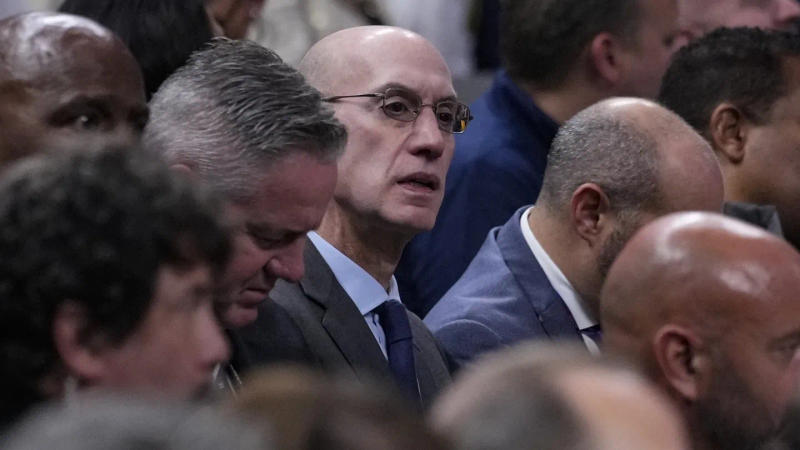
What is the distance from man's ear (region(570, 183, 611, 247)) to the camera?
385cm

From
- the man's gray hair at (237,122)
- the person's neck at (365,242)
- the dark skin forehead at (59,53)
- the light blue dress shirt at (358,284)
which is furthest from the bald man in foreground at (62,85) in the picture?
the person's neck at (365,242)

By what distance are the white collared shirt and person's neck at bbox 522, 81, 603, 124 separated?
821mm

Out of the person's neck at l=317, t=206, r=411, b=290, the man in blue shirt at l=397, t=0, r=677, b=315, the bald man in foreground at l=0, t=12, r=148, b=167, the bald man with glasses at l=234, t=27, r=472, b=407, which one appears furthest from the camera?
the man in blue shirt at l=397, t=0, r=677, b=315

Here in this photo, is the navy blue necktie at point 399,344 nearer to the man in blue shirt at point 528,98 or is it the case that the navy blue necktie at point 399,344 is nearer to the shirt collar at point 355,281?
the shirt collar at point 355,281

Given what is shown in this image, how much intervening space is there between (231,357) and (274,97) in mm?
486

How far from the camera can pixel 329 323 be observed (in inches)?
128

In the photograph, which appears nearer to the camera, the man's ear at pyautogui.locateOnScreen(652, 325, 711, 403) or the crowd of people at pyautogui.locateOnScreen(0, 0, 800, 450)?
the crowd of people at pyautogui.locateOnScreen(0, 0, 800, 450)

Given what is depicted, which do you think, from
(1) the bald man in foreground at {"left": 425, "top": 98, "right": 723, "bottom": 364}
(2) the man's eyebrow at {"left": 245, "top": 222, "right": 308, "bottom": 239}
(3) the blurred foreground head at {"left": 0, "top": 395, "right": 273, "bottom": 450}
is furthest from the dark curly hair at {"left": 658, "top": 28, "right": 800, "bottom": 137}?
(3) the blurred foreground head at {"left": 0, "top": 395, "right": 273, "bottom": 450}

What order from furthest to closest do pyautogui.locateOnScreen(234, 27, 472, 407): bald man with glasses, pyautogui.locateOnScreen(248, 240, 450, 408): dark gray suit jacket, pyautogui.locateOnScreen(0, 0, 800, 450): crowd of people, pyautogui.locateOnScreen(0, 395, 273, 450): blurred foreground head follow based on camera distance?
pyautogui.locateOnScreen(234, 27, 472, 407): bald man with glasses → pyautogui.locateOnScreen(248, 240, 450, 408): dark gray suit jacket → pyautogui.locateOnScreen(0, 0, 800, 450): crowd of people → pyautogui.locateOnScreen(0, 395, 273, 450): blurred foreground head

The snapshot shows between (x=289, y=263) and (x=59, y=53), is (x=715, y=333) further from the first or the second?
(x=59, y=53)

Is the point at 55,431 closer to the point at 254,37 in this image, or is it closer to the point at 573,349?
the point at 573,349

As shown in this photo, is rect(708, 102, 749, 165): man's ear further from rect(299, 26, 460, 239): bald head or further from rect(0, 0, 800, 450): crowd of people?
rect(299, 26, 460, 239): bald head

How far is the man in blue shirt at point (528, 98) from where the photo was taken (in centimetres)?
425

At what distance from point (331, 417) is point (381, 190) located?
2258mm
